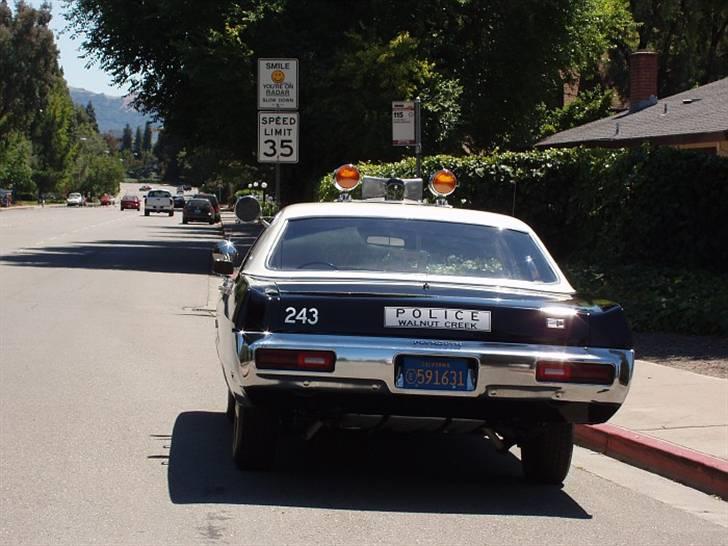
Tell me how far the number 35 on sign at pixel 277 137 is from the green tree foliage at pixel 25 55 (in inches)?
3249

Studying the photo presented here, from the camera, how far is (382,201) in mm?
9336

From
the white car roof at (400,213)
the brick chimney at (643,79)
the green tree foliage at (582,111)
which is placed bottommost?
the white car roof at (400,213)

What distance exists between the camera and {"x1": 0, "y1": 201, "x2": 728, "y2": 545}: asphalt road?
658cm

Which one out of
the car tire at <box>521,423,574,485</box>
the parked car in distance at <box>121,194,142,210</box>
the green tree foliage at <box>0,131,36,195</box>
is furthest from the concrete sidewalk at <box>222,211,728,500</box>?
the green tree foliage at <box>0,131,36,195</box>

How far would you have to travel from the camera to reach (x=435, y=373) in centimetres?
700

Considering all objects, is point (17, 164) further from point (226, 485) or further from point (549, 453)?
point (549, 453)

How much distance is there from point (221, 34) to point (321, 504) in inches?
988

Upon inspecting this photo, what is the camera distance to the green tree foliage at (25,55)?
96812mm

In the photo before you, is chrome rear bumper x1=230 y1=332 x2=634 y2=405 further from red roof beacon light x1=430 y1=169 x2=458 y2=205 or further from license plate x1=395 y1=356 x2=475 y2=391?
red roof beacon light x1=430 y1=169 x2=458 y2=205

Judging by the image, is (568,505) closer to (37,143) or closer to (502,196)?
(502,196)

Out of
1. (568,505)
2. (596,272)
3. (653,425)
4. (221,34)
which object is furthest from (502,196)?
(568,505)

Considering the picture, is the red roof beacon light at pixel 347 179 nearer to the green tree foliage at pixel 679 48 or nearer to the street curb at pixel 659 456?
the street curb at pixel 659 456

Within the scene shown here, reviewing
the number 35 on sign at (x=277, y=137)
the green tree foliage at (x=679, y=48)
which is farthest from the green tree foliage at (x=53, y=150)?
the number 35 on sign at (x=277, y=137)

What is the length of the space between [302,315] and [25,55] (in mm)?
94969
